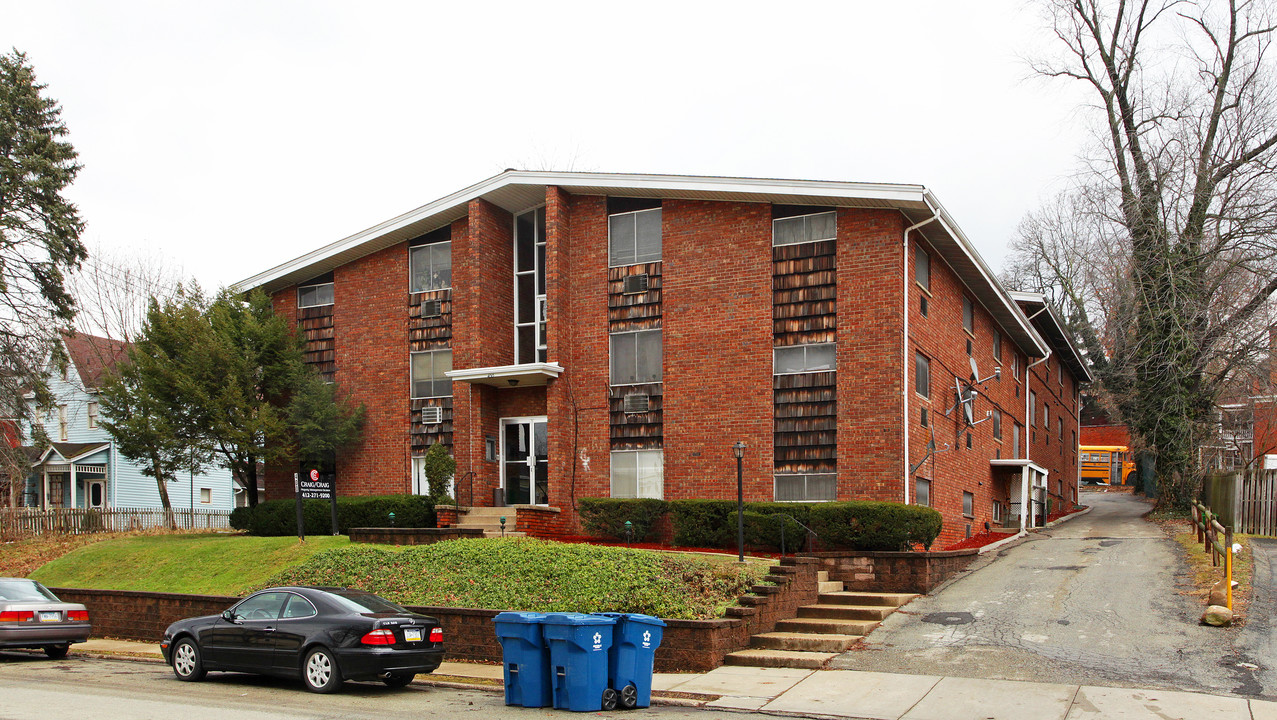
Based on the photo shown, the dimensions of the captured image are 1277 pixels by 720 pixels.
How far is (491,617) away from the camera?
14.0 m

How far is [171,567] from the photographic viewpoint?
838 inches

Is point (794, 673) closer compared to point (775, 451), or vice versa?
point (794, 673)

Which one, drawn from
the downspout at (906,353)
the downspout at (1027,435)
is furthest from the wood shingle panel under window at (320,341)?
the downspout at (1027,435)

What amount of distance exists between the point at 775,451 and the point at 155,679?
12.5 meters

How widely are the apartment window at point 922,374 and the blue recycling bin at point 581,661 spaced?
1226 centimetres

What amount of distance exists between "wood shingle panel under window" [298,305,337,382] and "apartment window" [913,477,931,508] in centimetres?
1522

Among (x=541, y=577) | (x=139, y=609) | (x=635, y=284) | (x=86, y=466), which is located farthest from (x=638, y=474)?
(x=86, y=466)

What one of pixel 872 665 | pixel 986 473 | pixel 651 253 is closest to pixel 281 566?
pixel 651 253

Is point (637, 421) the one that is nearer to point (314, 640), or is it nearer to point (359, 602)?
point (359, 602)

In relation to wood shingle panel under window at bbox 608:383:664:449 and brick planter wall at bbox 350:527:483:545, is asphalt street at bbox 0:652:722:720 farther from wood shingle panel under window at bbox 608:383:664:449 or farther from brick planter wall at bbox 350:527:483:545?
wood shingle panel under window at bbox 608:383:664:449

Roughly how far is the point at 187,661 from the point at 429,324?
44.7 ft

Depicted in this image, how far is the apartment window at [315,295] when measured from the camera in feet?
90.7

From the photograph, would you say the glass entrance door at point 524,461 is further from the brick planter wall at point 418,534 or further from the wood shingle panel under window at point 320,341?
the wood shingle panel under window at point 320,341

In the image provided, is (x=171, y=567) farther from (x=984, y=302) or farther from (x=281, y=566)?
(x=984, y=302)
